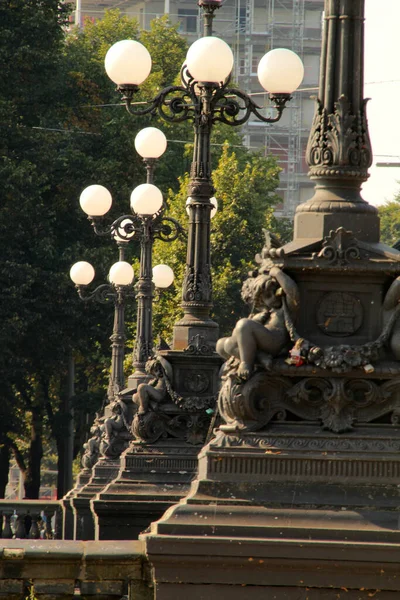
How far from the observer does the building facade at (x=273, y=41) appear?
9869cm

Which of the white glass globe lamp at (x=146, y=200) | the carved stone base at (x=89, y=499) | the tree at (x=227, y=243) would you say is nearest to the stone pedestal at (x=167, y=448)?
the carved stone base at (x=89, y=499)

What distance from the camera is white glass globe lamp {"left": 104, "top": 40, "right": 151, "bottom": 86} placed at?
640 inches

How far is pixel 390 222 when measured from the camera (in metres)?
77.9

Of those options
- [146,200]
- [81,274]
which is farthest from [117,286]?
[146,200]

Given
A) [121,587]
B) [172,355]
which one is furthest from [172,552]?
[172,355]

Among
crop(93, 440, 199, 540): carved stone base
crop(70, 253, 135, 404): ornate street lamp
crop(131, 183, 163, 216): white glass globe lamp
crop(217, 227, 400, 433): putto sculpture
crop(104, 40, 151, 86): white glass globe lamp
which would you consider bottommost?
crop(93, 440, 199, 540): carved stone base

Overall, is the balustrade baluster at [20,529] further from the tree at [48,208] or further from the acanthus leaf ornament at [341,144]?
the acanthus leaf ornament at [341,144]

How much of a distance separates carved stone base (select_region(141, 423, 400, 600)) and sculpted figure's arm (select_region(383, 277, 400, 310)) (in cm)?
57

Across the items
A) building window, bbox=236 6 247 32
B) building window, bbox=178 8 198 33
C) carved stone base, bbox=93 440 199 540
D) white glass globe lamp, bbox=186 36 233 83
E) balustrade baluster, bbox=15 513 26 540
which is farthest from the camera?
building window, bbox=178 8 198 33

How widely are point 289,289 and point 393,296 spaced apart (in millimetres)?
489

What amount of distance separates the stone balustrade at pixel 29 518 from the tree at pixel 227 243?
1456 centimetres

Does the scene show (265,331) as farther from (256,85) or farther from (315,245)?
(256,85)

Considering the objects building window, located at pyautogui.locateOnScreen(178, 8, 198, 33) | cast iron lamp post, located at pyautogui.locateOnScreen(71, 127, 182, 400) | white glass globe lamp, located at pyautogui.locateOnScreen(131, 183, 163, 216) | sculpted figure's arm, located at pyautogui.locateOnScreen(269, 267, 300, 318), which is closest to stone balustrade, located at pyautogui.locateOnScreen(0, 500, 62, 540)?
cast iron lamp post, located at pyautogui.locateOnScreen(71, 127, 182, 400)

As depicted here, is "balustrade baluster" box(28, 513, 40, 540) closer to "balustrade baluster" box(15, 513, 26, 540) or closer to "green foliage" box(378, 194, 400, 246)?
"balustrade baluster" box(15, 513, 26, 540)
